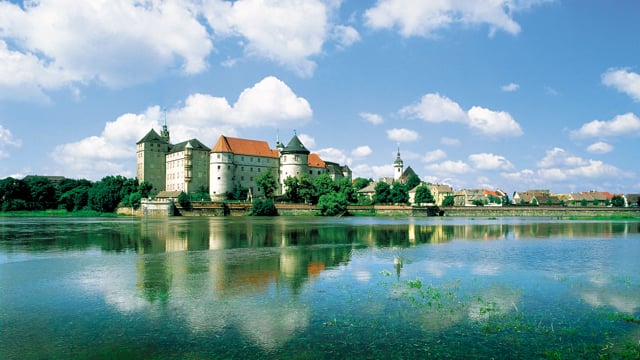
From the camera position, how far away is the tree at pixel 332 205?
85500 millimetres

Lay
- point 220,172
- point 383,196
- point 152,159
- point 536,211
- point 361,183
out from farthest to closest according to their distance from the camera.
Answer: point 361,183 < point 152,159 < point 220,172 < point 383,196 < point 536,211

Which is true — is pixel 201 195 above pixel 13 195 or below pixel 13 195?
below

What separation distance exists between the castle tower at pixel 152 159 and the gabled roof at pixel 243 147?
16.9 meters

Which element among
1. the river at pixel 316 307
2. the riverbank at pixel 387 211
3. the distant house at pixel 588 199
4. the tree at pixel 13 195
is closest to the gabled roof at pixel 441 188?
the distant house at pixel 588 199

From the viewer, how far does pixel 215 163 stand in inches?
4407

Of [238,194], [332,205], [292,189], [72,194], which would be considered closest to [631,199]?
[332,205]

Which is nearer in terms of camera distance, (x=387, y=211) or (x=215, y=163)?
(x=387, y=211)

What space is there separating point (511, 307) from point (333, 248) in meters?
14.5

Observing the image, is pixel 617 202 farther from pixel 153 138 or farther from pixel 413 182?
pixel 153 138

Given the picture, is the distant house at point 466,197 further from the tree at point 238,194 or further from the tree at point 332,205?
the tree at point 332,205

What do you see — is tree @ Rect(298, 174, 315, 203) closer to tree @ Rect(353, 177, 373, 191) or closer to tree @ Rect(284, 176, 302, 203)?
tree @ Rect(284, 176, 302, 203)

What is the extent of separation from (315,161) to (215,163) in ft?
97.2

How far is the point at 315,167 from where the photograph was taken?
422 feet

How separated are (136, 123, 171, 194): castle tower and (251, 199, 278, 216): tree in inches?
1693
